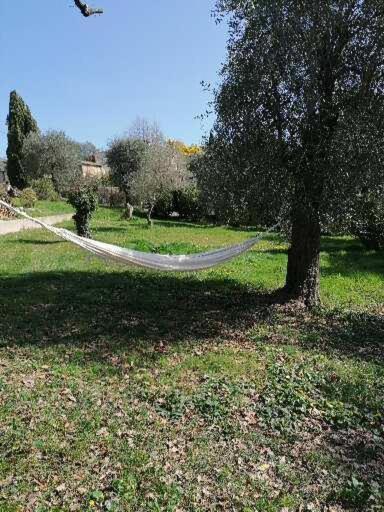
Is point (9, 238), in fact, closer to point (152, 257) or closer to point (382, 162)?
point (152, 257)

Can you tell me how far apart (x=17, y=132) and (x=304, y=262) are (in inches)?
1645

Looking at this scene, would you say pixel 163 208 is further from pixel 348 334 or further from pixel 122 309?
pixel 348 334

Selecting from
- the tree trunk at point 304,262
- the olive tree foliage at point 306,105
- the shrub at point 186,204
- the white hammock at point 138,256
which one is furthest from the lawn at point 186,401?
the shrub at point 186,204

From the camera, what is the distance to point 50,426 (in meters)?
4.61

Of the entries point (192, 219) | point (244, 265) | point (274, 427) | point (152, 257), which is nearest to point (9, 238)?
point (244, 265)

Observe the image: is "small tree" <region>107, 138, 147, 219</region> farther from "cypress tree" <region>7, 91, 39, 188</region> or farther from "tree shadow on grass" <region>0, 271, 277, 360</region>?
"tree shadow on grass" <region>0, 271, 277, 360</region>

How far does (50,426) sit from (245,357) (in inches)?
114

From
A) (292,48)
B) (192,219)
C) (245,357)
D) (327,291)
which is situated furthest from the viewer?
(192,219)

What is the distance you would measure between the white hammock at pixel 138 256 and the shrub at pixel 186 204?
2471 centimetres

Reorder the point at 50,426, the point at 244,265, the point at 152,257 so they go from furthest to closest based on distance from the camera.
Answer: the point at 244,265
the point at 152,257
the point at 50,426

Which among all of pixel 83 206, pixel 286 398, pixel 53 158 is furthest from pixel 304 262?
pixel 53 158

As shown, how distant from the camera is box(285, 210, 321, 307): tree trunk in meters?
8.66

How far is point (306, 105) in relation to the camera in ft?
24.1

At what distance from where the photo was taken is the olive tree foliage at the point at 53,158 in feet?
139
